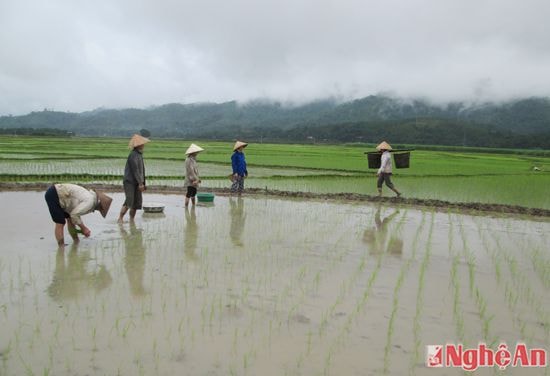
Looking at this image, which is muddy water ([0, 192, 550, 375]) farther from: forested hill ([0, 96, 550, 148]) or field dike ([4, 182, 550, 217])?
forested hill ([0, 96, 550, 148])

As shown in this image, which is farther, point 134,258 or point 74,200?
point 74,200

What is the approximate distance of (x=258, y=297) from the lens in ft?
13.0

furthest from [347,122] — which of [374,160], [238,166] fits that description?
[238,166]

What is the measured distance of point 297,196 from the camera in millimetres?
10562

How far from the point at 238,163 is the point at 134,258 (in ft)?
16.7

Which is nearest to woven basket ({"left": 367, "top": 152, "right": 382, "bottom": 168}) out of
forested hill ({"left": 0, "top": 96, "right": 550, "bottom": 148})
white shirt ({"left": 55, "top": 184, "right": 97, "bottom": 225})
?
white shirt ({"left": 55, "top": 184, "right": 97, "bottom": 225})

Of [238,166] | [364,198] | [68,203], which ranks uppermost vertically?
[238,166]

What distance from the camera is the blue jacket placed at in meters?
9.77

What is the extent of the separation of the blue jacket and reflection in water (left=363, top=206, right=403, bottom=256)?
3.37 metres

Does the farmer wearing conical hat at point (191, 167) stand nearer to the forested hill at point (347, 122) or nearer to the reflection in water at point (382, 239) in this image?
the reflection in water at point (382, 239)

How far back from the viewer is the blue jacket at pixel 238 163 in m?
9.77

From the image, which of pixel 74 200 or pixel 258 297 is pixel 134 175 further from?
pixel 258 297
